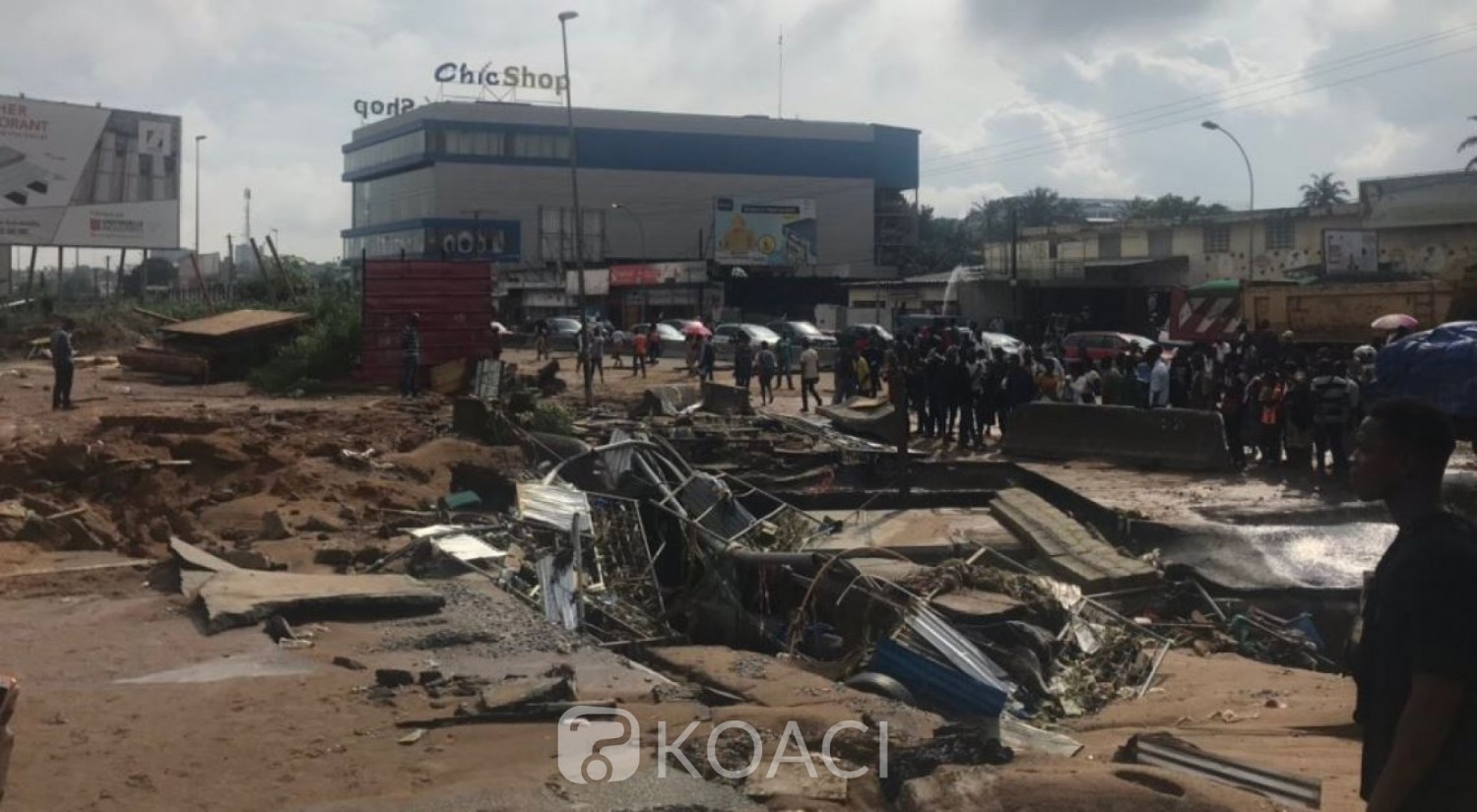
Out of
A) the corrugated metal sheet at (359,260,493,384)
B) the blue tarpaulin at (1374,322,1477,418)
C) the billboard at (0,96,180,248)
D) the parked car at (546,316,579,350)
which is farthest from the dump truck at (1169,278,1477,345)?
the billboard at (0,96,180,248)

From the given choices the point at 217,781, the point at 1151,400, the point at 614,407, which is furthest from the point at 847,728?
the point at 614,407

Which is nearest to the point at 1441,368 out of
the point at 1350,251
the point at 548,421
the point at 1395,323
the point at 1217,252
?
the point at 1395,323

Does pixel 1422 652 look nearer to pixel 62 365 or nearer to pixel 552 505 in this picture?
pixel 552 505

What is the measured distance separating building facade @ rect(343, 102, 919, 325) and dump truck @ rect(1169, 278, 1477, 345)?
53141 millimetres

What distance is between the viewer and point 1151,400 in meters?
20.1

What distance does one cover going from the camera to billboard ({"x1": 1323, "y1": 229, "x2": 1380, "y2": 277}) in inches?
1565

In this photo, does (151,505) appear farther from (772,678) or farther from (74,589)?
(772,678)

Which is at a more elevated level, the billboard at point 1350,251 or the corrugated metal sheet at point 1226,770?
the billboard at point 1350,251

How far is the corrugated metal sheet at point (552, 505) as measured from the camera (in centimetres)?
1236

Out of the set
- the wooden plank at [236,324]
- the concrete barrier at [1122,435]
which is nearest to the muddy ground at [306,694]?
the concrete barrier at [1122,435]

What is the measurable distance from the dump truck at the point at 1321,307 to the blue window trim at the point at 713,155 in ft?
219

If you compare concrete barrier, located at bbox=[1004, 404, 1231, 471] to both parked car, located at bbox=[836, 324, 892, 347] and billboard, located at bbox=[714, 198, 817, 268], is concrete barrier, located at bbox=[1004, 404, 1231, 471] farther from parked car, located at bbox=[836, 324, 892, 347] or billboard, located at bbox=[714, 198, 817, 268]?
billboard, located at bbox=[714, 198, 817, 268]

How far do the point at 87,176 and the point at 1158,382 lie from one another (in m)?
42.4

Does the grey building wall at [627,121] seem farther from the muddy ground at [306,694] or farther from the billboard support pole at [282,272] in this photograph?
the muddy ground at [306,694]
